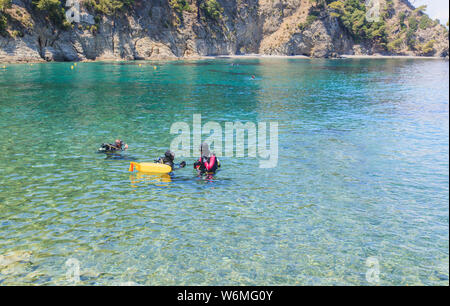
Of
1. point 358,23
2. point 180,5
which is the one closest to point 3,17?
point 180,5

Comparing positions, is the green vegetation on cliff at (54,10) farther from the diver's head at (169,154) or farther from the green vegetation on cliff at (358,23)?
the green vegetation on cliff at (358,23)

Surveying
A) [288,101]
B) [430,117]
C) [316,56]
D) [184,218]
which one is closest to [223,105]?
[288,101]

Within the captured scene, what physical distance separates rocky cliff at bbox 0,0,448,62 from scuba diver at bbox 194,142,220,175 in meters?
84.6

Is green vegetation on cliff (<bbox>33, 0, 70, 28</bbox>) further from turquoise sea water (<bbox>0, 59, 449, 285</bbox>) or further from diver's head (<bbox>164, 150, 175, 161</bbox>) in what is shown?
diver's head (<bbox>164, 150, 175, 161</bbox>)

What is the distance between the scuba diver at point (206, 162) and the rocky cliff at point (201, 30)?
84.6 metres

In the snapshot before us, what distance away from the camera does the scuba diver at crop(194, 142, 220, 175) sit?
15.7 m

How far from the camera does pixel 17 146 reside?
64.7 ft

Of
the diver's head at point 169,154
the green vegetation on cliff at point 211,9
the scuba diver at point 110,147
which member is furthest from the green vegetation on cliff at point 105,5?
the diver's head at point 169,154

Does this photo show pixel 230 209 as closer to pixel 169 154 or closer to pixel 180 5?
pixel 169 154

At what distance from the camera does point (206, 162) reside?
51.7 ft

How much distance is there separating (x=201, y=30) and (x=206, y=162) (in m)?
125

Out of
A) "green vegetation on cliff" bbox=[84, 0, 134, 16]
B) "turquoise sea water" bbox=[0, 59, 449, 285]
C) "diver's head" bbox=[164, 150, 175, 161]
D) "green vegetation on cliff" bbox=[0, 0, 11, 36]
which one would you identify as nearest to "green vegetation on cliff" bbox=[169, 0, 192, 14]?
"green vegetation on cliff" bbox=[84, 0, 134, 16]
